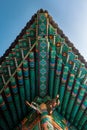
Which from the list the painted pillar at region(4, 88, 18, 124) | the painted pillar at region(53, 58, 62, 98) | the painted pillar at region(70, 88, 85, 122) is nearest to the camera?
the painted pillar at region(4, 88, 18, 124)

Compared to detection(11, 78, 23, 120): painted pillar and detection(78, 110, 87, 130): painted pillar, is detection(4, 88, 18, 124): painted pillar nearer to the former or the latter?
detection(11, 78, 23, 120): painted pillar

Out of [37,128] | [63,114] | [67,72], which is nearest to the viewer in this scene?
[37,128]

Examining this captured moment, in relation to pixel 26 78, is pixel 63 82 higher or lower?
lower

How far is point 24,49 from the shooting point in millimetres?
7262

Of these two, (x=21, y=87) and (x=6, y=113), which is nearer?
(x=21, y=87)

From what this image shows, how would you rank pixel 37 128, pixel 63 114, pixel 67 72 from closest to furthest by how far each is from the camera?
pixel 37 128 → pixel 67 72 → pixel 63 114

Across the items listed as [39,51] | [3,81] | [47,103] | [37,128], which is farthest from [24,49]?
[37,128]

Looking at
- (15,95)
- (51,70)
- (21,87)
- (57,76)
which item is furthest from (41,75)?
(15,95)

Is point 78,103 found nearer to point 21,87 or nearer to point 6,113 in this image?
point 21,87

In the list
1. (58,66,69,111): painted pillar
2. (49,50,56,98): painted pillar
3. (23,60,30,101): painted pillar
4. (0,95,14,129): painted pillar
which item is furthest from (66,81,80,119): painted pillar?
(0,95,14,129): painted pillar

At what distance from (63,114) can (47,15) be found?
2.49 meters

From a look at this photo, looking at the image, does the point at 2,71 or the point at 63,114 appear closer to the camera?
the point at 2,71

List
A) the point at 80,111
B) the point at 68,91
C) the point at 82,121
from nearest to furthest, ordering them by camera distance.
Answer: the point at 68,91 → the point at 80,111 → the point at 82,121

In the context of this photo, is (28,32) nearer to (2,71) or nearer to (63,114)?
(2,71)
